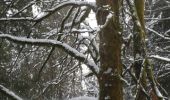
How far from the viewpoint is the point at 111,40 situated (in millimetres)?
5398

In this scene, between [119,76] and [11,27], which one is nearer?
[119,76]

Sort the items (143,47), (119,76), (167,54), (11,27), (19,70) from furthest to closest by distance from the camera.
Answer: (167,54) → (19,70) → (11,27) → (119,76) → (143,47)

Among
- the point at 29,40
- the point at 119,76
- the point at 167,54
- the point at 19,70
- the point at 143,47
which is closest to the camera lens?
the point at 143,47

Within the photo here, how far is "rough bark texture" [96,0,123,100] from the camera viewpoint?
5313 millimetres

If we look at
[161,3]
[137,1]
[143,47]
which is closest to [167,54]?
[161,3]

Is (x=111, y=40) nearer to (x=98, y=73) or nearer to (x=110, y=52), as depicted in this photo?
(x=110, y=52)

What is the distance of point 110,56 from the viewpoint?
17.6 feet

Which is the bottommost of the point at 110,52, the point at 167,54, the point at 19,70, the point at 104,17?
the point at 167,54

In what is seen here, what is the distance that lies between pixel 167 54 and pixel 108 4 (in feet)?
34.4

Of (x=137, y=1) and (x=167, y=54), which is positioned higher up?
(x=137, y=1)

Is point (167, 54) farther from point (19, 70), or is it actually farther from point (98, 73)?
point (98, 73)

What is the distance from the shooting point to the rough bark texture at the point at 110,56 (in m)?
5.31

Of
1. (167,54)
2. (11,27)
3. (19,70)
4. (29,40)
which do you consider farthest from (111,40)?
(167,54)

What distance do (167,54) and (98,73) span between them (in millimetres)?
10362
